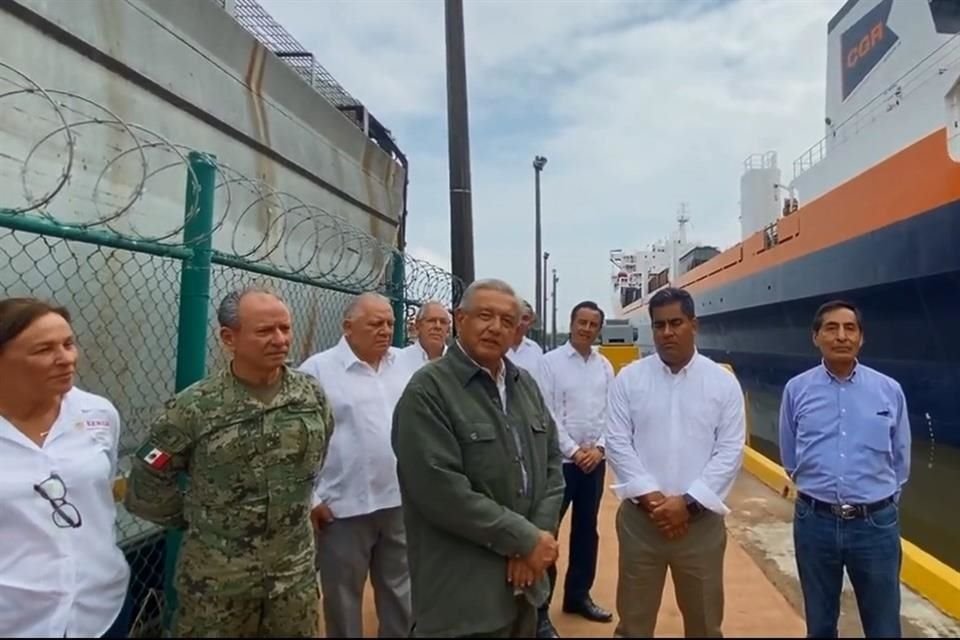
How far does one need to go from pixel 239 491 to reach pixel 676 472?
1519 millimetres

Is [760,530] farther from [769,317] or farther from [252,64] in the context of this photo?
[769,317]

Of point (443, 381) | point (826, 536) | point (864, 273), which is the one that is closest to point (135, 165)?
point (443, 381)

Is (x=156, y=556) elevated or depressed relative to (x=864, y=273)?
depressed

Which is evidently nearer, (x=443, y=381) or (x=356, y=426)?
(x=443, y=381)

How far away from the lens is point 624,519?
2707 millimetres

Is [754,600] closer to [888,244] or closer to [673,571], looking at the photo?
[673,571]

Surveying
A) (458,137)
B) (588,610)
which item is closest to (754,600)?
(588,610)

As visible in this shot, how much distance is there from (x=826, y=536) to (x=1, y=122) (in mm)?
3352

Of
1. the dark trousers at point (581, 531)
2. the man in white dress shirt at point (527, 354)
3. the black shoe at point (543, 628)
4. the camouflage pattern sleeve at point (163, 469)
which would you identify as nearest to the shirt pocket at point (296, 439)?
the camouflage pattern sleeve at point (163, 469)

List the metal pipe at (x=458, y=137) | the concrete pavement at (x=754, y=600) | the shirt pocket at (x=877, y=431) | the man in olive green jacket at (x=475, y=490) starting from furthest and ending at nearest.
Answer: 1. the metal pipe at (x=458, y=137)
2. the concrete pavement at (x=754, y=600)
3. the shirt pocket at (x=877, y=431)
4. the man in olive green jacket at (x=475, y=490)

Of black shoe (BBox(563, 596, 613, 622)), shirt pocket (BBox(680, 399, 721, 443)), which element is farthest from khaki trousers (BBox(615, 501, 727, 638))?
black shoe (BBox(563, 596, 613, 622))

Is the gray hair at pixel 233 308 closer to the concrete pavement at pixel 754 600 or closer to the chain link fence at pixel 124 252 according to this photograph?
the chain link fence at pixel 124 252

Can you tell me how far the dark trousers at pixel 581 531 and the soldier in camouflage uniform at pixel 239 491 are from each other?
1.84 metres

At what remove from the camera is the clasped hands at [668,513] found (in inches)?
98.3
